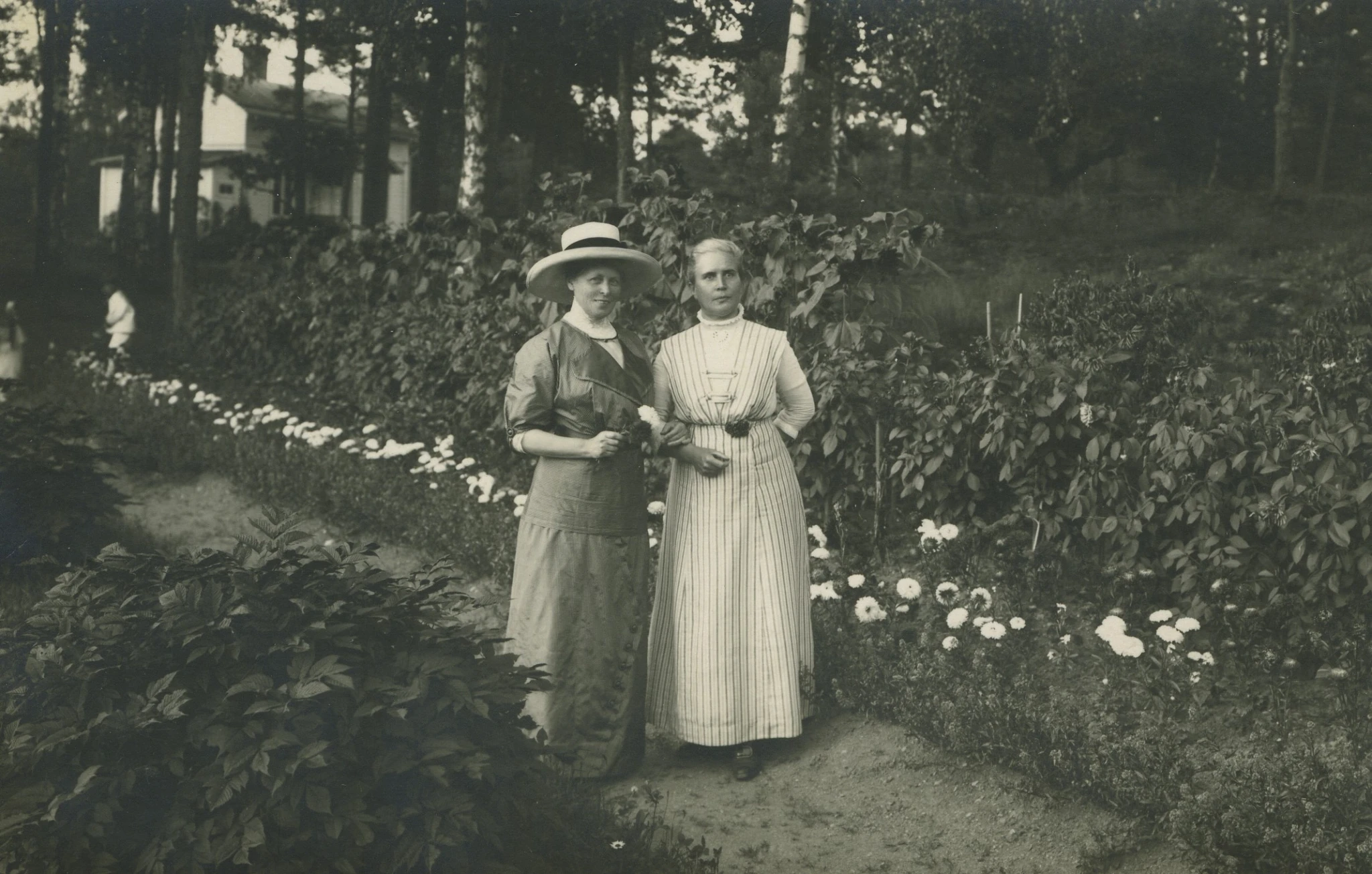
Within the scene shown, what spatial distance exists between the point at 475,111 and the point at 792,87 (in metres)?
3.90

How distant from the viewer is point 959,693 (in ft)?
13.5

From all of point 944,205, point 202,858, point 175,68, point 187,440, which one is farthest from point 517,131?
point 202,858

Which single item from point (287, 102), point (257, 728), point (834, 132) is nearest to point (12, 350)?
point (834, 132)

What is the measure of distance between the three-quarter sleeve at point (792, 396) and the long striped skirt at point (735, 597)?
0.13 meters

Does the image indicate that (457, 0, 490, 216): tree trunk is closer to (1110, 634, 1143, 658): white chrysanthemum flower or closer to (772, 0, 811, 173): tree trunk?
(772, 0, 811, 173): tree trunk

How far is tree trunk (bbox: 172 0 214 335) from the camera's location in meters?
15.2

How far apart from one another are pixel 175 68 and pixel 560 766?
23448 mm

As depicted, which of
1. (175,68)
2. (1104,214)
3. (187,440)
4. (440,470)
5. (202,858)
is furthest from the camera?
(175,68)

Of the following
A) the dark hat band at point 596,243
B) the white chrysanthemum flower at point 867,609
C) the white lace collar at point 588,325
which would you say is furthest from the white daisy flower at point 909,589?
the dark hat band at point 596,243

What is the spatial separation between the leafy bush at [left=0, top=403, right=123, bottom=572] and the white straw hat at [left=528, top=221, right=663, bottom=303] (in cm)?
357

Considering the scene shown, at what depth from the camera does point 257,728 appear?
250 centimetres

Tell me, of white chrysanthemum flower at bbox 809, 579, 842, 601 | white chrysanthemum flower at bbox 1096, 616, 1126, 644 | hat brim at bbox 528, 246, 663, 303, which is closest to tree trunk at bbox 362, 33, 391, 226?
white chrysanthemum flower at bbox 809, 579, 842, 601

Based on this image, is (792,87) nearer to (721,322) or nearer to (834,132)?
(834,132)

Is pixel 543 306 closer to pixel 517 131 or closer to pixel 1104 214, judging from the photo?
pixel 1104 214
